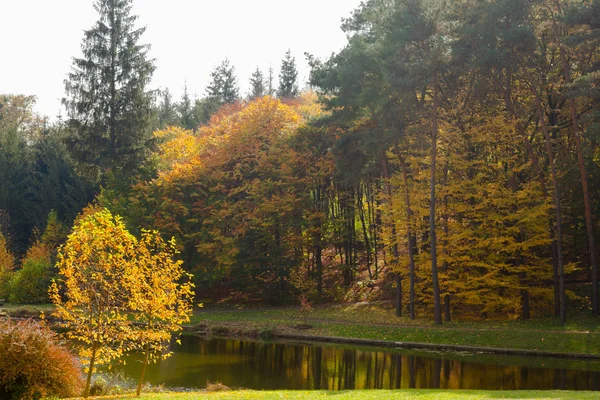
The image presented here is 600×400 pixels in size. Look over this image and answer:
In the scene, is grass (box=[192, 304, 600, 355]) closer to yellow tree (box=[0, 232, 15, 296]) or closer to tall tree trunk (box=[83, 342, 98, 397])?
tall tree trunk (box=[83, 342, 98, 397])

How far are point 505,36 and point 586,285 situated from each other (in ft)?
47.8

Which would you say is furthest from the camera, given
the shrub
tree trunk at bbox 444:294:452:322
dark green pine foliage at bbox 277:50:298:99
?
dark green pine foliage at bbox 277:50:298:99

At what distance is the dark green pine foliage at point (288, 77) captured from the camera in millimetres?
81375

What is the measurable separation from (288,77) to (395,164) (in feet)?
147

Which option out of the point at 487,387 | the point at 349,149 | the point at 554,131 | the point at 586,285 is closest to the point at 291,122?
the point at 349,149

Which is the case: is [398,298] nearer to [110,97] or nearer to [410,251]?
[410,251]

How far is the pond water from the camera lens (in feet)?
62.9

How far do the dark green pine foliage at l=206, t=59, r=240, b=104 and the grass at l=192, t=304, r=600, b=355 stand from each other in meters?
49.4

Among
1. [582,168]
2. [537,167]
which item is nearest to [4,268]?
[537,167]

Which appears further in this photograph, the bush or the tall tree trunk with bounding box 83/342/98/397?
the tall tree trunk with bounding box 83/342/98/397

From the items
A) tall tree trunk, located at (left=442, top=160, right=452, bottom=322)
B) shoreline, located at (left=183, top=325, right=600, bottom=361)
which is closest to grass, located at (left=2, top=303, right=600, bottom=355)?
shoreline, located at (left=183, top=325, right=600, bottom=361)

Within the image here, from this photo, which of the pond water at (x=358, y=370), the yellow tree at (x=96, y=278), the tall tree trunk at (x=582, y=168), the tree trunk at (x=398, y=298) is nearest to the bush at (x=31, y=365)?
the yellow tree at (x=96, y=278)

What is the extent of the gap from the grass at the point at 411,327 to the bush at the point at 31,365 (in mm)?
17157

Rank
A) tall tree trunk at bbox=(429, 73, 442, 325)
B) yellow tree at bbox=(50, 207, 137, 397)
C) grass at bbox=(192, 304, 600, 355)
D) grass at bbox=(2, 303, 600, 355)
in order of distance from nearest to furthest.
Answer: yellow tree at bbox=(50, 207, 137, 397) < grass at bbox=(192, 304, 600, 355) < grass at bbox=(2, 303, 600, 355) < tall tree trunk at bbox=(429, 73, 442, 325)
